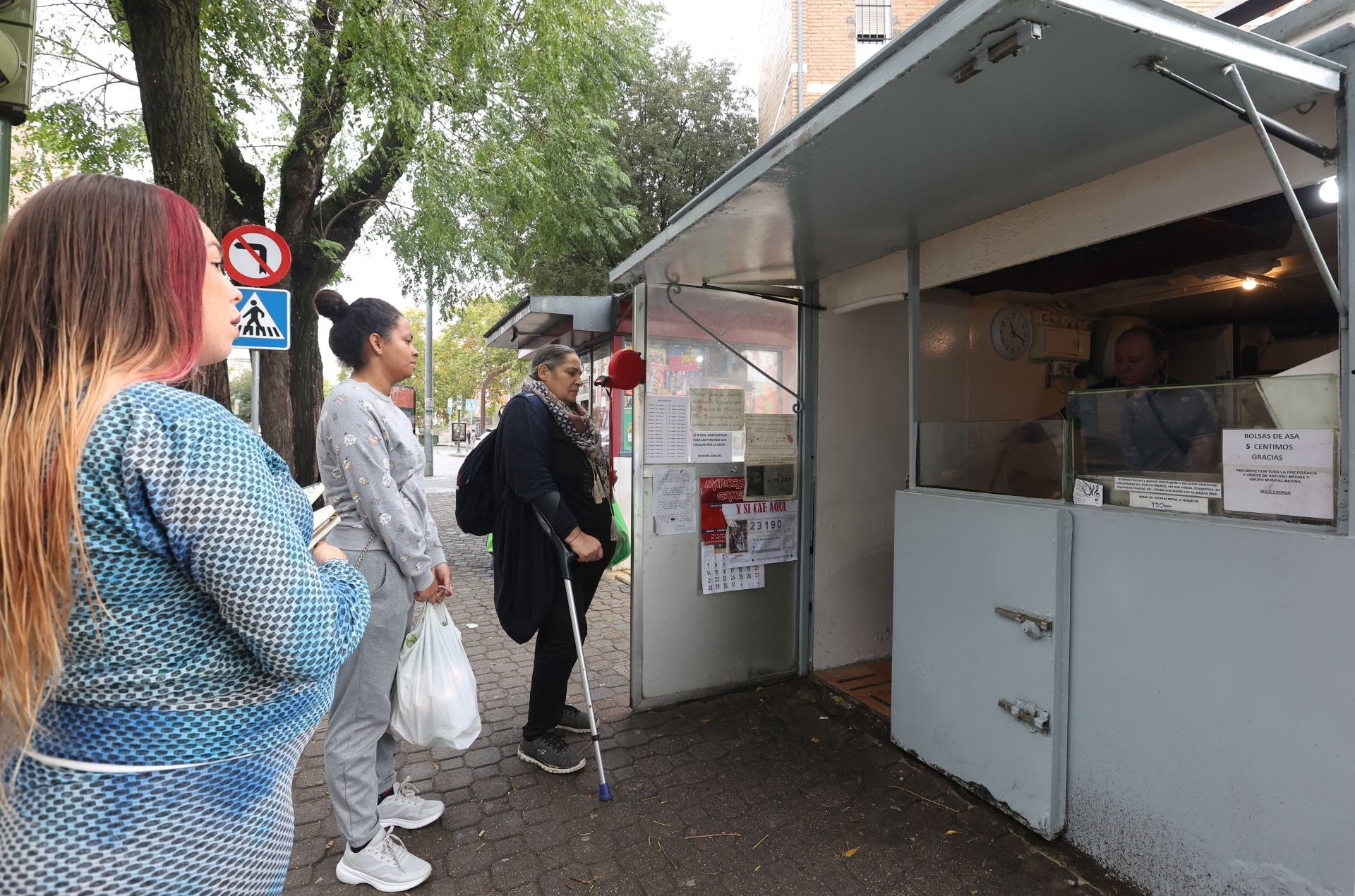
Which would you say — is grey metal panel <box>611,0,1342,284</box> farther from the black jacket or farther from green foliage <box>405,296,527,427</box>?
green foliage <box>405,296,527,427</box>

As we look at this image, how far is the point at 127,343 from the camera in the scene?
3.40 feet

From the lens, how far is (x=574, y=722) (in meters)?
3.80

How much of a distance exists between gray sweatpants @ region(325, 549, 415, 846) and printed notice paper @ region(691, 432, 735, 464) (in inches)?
80.8

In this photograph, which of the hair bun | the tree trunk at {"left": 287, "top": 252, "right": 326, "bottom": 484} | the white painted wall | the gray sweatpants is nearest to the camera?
the white painted wall

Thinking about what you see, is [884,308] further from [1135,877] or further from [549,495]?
[1135,877]

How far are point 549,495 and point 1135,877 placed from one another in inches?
107

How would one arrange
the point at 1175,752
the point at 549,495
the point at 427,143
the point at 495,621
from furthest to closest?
the point at 427,143 → the point at 495,621 → the point at 549,495 → the point at 1175,752

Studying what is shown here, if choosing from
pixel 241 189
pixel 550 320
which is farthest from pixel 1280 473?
pixel 241 189

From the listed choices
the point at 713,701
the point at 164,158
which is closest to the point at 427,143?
the point at 164,158

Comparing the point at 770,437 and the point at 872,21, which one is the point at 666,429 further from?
the point at 872,21

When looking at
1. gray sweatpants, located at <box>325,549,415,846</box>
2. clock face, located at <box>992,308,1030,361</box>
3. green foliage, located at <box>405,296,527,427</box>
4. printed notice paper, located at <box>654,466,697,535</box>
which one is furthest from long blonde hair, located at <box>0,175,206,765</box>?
green foliage, located at <box>405,296,527,427</box>

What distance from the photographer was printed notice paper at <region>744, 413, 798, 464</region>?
436 cm

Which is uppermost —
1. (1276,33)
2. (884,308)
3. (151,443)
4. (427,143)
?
(427,143)

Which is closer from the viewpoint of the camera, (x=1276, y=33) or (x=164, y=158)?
(x=1276, y=33)
